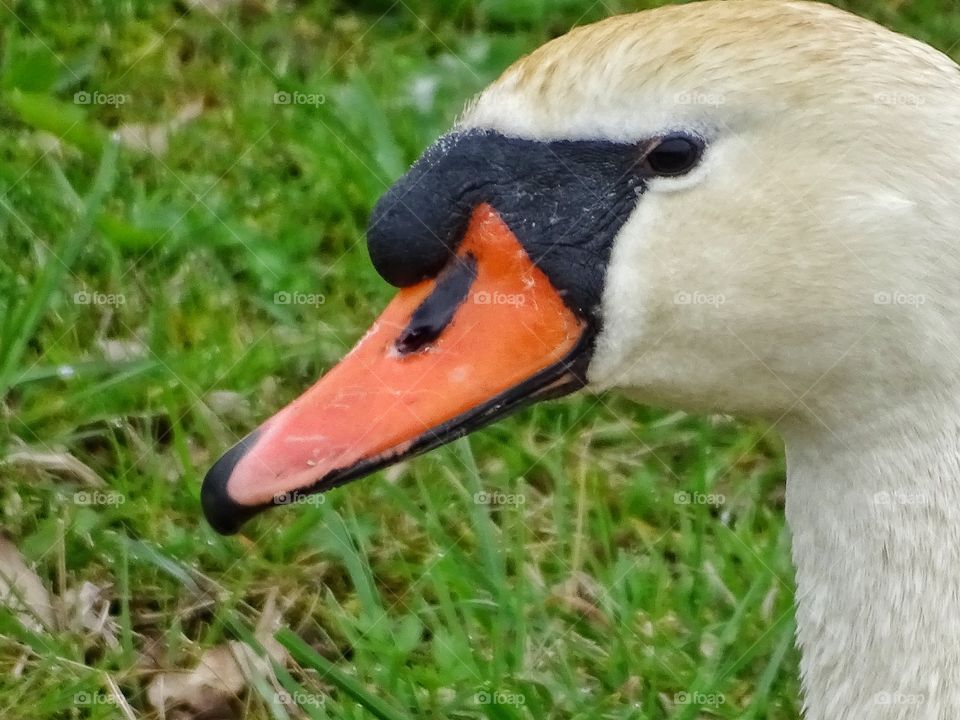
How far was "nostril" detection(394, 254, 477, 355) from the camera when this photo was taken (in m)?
2.06

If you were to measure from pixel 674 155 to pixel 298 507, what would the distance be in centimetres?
150

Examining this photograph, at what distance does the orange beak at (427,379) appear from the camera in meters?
2.01

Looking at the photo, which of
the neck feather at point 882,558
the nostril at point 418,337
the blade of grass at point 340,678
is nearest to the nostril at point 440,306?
the nostril at point 418,337

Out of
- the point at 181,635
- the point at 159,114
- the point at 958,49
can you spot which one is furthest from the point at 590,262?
the point at 958,49

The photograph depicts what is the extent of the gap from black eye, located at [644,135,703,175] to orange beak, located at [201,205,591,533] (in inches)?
8.3

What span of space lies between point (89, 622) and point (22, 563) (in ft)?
0.61

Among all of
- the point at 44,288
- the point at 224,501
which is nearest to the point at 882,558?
the point at 224,501

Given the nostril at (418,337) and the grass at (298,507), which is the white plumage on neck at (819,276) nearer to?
the nostril at (418,337)

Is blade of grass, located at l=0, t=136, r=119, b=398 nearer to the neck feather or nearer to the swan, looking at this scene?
the swan

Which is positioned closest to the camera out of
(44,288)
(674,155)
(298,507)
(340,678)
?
(674,155)

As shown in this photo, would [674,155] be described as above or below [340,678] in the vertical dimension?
above

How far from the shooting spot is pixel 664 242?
2039 millimetres

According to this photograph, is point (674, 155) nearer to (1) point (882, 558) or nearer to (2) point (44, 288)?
(1) point (882, 558)

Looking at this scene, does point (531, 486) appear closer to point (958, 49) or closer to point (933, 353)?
point (933, 353)
